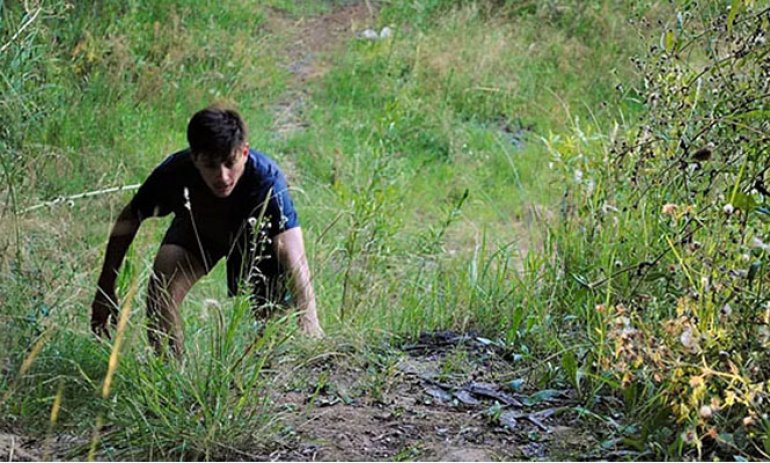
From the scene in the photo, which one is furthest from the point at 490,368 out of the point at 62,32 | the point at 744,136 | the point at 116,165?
the point at 62,32

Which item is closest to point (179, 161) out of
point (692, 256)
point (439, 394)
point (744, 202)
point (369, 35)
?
point (439, 394)

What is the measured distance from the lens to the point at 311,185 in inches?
339

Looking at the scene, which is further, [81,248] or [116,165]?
[116,165]

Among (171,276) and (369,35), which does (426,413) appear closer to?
(171,276)

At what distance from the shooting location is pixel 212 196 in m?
4.44

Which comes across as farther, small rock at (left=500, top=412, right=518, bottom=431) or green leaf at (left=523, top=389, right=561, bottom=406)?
green leaf at (left=523, top=389, right=561, bottom=406)

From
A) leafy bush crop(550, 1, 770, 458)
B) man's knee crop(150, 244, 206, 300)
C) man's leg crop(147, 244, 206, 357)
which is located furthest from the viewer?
man's knee crop(150, 244, 206, 300)

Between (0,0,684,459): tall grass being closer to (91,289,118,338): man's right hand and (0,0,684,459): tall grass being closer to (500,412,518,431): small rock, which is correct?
(91,289,118,338): man's right hand

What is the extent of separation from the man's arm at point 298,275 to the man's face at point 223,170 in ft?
1.06

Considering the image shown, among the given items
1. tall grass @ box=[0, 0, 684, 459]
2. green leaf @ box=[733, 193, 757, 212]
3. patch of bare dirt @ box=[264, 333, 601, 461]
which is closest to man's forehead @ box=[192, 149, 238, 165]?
tall grass @ box=[0, 0, 684, 459]

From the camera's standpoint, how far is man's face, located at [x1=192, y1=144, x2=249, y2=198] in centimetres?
417

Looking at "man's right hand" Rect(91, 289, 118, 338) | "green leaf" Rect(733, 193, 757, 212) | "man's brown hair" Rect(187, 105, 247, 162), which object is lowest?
"man's right hand" Rect(91, 289, 118, 338)

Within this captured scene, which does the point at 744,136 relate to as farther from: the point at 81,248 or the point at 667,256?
the point at 81,248

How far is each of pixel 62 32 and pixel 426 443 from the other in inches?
282
